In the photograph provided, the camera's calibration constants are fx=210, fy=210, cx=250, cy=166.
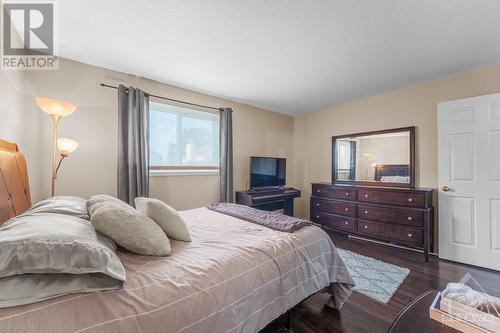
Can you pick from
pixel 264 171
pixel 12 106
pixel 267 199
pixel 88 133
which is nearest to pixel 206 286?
pixel 12 106

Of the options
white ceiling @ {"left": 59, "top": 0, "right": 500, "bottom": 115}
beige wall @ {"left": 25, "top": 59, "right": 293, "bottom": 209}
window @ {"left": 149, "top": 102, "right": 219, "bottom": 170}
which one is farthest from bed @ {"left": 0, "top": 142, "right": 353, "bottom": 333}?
window @ {"left": 149, "top": 102, "right": 219, "bottom": 170}

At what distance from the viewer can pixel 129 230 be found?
43.9 inches

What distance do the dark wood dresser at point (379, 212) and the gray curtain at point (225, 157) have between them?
1600mm

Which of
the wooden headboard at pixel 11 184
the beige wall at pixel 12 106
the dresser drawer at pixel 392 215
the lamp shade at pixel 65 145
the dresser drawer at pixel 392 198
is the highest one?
the beige wall at pixel 12 106

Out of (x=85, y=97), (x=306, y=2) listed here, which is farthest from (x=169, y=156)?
(x=306, y=2)

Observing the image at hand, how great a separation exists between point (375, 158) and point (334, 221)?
125 cm

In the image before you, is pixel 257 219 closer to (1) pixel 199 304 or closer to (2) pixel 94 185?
(1) pixel 199 304

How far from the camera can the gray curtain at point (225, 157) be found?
3.46m

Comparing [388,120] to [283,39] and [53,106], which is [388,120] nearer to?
[283,39]

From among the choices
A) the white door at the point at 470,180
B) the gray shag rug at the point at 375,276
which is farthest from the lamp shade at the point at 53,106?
the white door at the point at 470,180

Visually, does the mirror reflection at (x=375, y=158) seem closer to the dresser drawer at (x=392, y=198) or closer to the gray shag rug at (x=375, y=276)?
the dresser drawer at (x=392, y=198)

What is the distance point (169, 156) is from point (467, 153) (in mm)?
3923

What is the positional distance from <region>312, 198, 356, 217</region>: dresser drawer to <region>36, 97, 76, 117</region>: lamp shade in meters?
3.64

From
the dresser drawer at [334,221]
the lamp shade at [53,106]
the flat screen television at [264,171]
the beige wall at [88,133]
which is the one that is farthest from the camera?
the flat screen television at [264,171]
